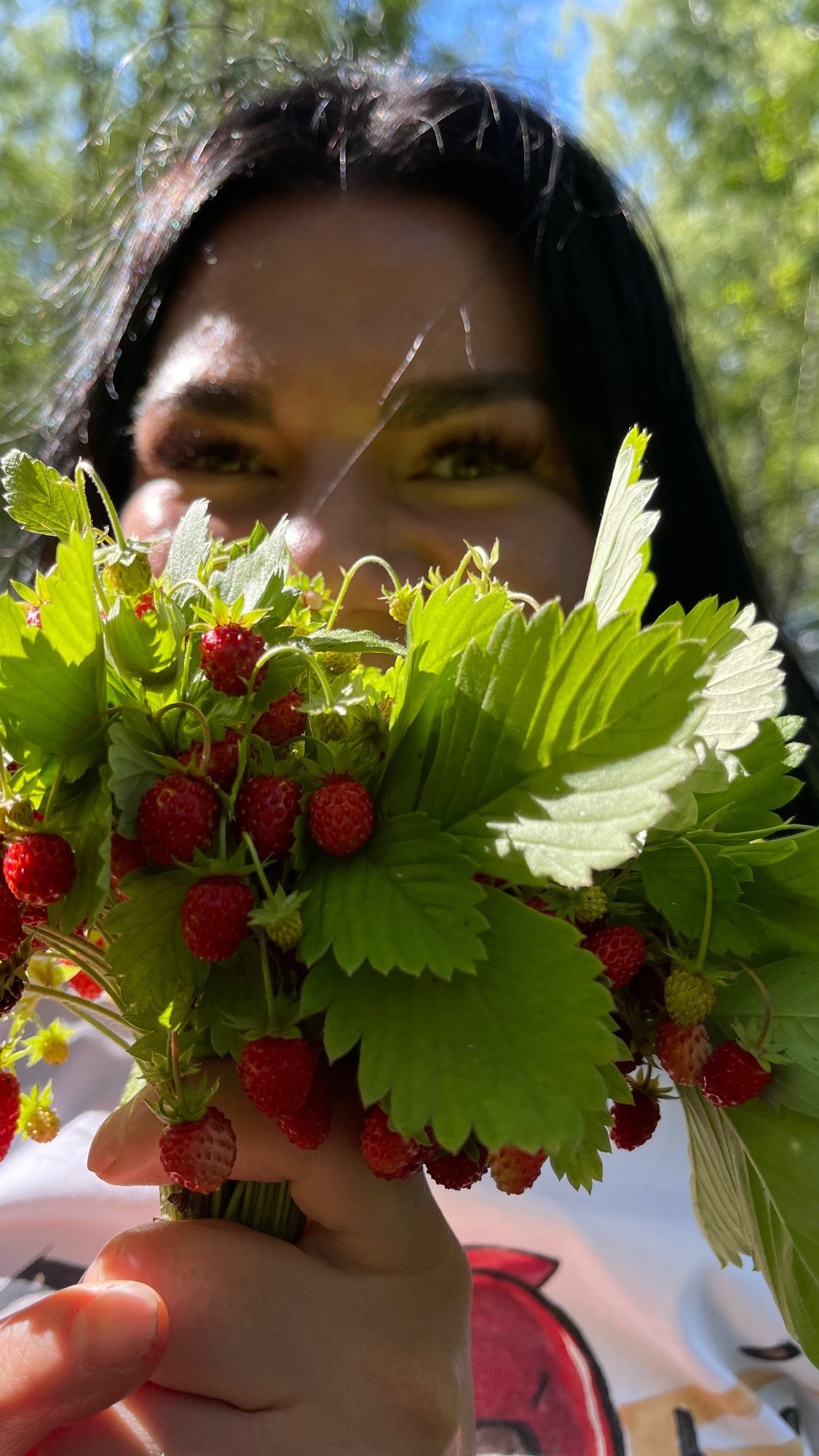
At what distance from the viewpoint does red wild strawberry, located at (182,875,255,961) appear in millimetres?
375

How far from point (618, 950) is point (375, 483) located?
0.68m

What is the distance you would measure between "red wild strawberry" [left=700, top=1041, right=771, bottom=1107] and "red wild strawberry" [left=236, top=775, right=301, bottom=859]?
0.75 feet

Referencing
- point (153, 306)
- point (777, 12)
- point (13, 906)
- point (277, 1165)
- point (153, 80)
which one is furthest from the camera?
point (777, 12)

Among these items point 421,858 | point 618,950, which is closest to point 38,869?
point 421,858

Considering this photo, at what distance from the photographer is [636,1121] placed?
1.65 feet

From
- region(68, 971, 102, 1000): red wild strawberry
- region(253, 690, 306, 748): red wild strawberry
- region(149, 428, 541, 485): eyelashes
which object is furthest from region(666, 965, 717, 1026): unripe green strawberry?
region(149, 428, 541, 485): eyelashes

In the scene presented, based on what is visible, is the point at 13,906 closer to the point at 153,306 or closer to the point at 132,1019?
the point at 132,1019

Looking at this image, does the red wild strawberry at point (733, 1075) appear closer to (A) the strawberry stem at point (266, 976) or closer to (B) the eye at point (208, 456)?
(A) the strawberry stem at point (266, 976)

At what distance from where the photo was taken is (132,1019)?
1.44 ft

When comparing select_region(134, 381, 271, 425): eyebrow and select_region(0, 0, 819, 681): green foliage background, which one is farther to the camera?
select_region(0, 0, 819, 681): green foliage background

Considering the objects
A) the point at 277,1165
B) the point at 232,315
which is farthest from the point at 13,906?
the point at 232,315

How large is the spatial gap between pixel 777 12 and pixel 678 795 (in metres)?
6.14

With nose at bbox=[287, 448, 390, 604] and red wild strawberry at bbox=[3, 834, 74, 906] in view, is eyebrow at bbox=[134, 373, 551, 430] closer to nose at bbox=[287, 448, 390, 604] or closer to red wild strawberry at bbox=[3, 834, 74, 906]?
nose at bbox=[287, 448, 390, 604]

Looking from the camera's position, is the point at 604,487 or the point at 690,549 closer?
the point at 604,487
